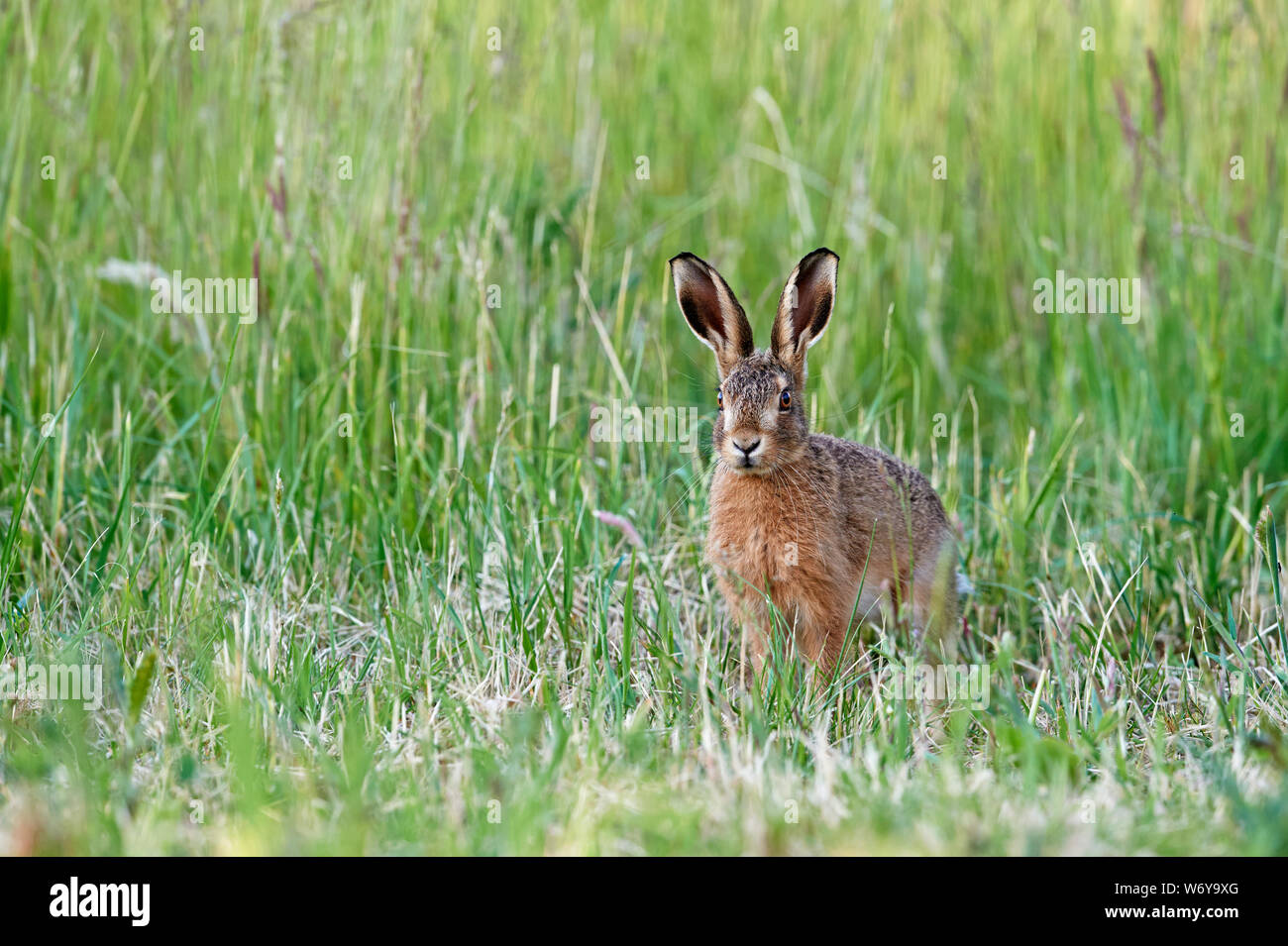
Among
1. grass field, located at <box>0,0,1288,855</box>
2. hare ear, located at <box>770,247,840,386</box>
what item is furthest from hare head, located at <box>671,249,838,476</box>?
grass field, located at <box>0,0,1288,855</box>

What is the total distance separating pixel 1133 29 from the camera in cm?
622

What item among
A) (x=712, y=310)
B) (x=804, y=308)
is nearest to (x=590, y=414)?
(x=712, y=310)

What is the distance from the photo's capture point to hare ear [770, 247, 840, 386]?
4000 mm

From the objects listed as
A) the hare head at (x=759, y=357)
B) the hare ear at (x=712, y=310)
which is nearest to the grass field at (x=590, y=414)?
the hare head at (x=759, y=357)

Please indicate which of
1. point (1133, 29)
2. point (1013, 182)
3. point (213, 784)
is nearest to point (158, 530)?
point (213, 784)

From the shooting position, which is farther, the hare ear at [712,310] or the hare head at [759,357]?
the hare ear at [712,310]

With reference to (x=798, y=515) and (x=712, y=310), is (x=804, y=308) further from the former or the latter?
(x=798, y=515)

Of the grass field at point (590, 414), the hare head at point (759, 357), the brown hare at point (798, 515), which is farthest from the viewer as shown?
the brown hare at point (798, 515)

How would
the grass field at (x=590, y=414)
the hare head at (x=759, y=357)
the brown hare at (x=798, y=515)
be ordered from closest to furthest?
the grass field at (x=590, y=414) → the hare head at (x=759, y=357) → the brown hare at (x=798, y=515)

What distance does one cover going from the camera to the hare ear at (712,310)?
404 centimetres

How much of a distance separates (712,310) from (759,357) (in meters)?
0.21

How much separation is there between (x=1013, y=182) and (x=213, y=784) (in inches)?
173

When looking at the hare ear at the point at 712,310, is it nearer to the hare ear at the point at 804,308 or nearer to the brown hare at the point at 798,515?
the brown hare at the point at 798,515

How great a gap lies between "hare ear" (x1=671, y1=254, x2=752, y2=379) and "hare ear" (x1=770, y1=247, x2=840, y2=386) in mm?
105
